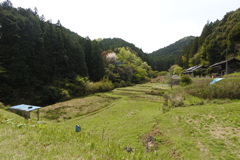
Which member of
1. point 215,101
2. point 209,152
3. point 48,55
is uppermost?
point 48,55

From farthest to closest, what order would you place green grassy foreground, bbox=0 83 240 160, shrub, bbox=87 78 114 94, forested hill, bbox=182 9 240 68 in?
forested hill, bbox=182 9 240 68
shrub, bbox=87 78 114 94
green grassy foreground, bbox=0 83 240 160

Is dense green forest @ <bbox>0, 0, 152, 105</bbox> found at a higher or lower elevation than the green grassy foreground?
higher

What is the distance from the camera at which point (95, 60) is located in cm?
3127

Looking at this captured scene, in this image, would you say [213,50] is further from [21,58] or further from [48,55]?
[21,58]

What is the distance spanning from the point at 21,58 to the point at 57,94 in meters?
7.66

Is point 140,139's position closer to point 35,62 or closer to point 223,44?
point 35,62

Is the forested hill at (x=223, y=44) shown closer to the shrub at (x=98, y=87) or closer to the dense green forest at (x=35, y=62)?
the shrub at (x=98, y=87)

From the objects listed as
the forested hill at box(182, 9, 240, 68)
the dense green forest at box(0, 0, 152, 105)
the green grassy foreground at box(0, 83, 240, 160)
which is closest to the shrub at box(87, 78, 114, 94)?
the dense green forest at box(0, 0, 152, 105)

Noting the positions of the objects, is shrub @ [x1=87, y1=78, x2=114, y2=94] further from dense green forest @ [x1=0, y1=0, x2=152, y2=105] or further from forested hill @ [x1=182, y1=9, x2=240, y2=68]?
forested hill @ [x1=182, y1=9, x2=240, y2=68]

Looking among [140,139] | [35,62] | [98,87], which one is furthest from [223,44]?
[35,62]

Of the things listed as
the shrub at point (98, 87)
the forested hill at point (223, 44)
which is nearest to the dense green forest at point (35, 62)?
the shrub at point (98, 87)

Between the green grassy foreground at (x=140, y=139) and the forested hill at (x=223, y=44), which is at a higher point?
the forested hill at (x=223, y=44)

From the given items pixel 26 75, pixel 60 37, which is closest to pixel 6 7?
pixel 60 37

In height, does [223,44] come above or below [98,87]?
above
